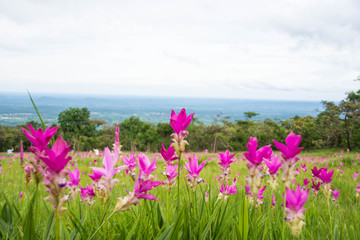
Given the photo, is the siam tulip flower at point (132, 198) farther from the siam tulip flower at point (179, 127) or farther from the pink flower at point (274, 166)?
the pink flower at point (274, 166)

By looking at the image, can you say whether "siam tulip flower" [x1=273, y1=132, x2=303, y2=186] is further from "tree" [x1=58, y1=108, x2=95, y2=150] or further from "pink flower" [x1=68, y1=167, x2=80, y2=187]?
"tree" [x1=58, y1=108, x2=95, y2=150]

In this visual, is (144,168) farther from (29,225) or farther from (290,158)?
(290,158)

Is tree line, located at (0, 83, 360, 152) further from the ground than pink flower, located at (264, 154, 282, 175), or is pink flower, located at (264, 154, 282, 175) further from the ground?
pink flower, located at (264, 154, 282, 175)

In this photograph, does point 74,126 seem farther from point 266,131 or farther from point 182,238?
point 182,238

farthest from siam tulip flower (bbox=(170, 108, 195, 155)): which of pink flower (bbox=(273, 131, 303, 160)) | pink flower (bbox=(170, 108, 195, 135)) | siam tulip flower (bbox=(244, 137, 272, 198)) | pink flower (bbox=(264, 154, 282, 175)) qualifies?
pink flower (bbox=(264, 154, 282, 175))

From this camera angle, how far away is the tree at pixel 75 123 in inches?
2136

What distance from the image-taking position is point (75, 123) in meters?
57.2

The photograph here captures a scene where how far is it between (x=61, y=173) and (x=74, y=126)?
202ft

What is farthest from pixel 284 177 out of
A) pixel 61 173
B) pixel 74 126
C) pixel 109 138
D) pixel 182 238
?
pixel 109 138

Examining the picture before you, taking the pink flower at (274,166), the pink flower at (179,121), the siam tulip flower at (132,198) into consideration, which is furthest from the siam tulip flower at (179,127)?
the pink flower at (274,166)

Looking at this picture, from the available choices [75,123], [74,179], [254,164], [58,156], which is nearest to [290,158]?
[254,164]

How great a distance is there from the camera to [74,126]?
5741cm

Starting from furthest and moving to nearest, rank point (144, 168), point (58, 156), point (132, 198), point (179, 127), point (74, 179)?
point (74, 179) → point (144, 168) → point (179, 127) → point (132, 198) → point (58, 156)

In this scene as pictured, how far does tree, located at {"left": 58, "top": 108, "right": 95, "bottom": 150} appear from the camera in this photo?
54.2 m
